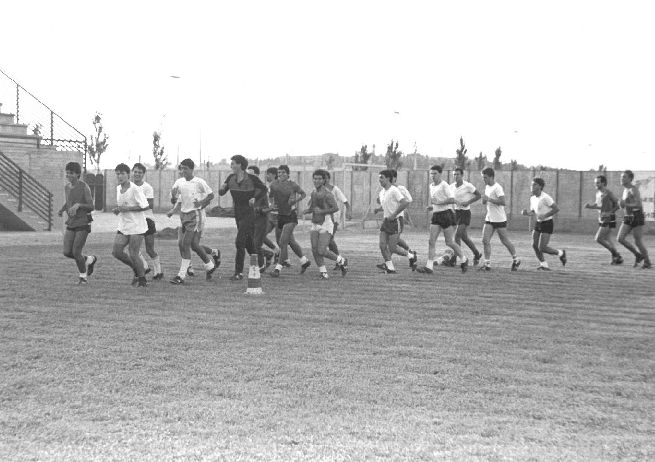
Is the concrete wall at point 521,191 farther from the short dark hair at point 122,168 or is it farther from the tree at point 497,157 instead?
the short dark hair at point 122,168

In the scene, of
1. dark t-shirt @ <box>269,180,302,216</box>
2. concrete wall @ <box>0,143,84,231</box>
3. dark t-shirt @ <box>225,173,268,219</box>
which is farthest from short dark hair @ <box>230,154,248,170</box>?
concrete wall @ <box>0,143,84,231</box>

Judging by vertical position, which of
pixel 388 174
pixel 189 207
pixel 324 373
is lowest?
pixel 324 373

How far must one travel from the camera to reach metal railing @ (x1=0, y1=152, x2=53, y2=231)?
2800cm

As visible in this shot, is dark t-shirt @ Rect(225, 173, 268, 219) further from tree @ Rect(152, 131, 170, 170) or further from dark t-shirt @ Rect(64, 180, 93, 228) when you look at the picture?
tree @ Rect(152, 131, 170, 170)

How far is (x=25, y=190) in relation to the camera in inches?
1131

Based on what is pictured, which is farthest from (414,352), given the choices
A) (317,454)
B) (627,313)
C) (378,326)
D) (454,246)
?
(454,246)

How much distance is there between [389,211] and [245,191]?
2943mm

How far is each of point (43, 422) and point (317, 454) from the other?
1774 mm

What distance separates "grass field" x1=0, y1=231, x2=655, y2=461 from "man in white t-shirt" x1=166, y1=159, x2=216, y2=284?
0.64 m

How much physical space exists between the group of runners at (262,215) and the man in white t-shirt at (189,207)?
1 cm

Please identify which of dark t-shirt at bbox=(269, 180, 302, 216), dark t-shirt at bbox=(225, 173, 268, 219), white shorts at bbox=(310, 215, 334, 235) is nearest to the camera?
dark t-shirt at bbox=(225, 173, 268, 219)

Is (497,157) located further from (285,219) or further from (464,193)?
(285,219)

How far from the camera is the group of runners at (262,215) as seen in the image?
13.3m

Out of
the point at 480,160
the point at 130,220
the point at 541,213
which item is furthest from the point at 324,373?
the point at 480,160
